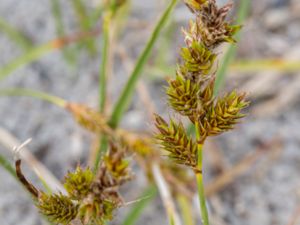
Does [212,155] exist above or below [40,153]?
below

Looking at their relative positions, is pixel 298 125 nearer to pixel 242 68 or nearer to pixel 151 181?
pixel 242 68

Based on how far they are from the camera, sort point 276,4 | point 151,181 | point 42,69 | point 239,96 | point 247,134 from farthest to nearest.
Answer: point 276,4 → point 42,69 → point 247,134 → point 151,181 → point 239,96

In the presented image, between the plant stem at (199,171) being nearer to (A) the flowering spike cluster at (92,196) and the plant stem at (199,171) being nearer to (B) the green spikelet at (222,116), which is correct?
(B) the green spikelet at (222,116)

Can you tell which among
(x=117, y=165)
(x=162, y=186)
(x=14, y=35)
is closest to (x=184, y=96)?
(x=117, y=165)

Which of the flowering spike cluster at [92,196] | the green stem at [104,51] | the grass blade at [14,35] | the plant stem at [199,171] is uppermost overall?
the grass blade at [14,35]

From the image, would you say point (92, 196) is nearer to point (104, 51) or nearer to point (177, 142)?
point (177, 142)

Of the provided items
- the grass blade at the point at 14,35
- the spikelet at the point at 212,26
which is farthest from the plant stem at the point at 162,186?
the grass blade at the point at 14,35

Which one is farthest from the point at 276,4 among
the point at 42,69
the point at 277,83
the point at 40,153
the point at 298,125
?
the point at 40,153
